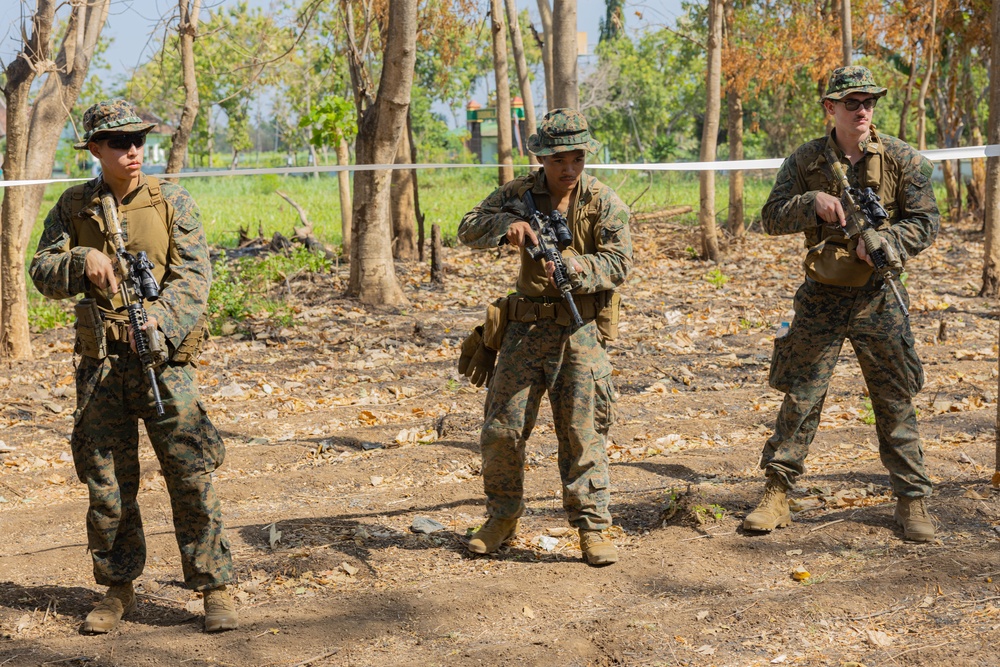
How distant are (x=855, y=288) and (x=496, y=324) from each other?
66.2 inches

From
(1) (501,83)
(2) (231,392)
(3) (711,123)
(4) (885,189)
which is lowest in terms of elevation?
(2) (231,392)

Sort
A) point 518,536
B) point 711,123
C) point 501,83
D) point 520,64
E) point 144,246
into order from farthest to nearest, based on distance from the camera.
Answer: point 520,64 < point 501,83 < point 711,123 < point 518,536 < point 144,246

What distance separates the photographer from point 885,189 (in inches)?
191

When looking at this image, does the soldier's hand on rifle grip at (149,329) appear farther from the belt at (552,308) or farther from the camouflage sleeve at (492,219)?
the belt at (552,308)

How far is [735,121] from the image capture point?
19062 mm

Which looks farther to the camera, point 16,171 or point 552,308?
→ point 16,171

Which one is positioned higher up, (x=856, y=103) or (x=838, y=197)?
(x=856, y=103)

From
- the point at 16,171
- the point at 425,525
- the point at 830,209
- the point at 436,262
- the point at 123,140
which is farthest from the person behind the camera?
the point at 436,262

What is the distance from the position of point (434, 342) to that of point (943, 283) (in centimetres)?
660

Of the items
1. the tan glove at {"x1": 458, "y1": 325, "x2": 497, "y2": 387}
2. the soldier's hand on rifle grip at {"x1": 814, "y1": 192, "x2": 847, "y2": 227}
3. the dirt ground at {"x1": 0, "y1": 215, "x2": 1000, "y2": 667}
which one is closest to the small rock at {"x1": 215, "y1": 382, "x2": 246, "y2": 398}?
the dirt ground at {"x1": 0, "y1": 215, "x2": 1000, "y2": 667}

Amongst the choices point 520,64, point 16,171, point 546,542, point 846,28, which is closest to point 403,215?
point 520,64

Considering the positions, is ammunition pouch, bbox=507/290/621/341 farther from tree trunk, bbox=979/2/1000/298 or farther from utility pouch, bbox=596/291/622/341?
tree trunk, bbox=979/2/1000/298

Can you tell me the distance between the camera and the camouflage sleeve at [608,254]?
4.60 m

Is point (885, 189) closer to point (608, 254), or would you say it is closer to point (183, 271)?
point (608, 254)
